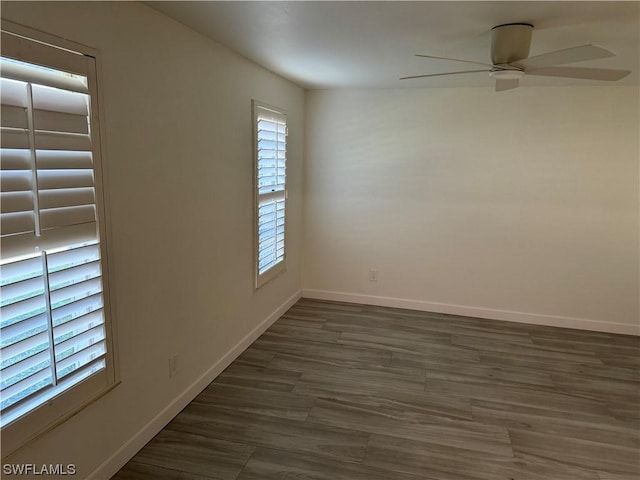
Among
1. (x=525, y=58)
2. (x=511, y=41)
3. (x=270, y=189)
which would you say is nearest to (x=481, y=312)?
(x=270, y=189)

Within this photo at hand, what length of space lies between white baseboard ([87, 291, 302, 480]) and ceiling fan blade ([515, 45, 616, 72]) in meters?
2.68

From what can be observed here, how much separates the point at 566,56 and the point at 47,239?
2450 millimetres

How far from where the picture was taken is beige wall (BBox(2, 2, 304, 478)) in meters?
1.87

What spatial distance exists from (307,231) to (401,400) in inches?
91.5

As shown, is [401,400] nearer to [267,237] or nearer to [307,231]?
[267,237]

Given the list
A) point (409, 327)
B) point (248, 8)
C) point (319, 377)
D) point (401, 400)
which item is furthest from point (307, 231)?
point (248, 8)

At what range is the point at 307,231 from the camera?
471 cm

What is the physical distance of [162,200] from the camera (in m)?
2.29

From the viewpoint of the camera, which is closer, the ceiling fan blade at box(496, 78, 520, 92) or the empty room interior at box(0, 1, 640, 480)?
the empty room interior at box(0, 1, 640, 480)

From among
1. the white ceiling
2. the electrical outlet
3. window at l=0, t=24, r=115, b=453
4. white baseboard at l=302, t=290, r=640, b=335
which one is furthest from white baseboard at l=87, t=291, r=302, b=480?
the white ceiling

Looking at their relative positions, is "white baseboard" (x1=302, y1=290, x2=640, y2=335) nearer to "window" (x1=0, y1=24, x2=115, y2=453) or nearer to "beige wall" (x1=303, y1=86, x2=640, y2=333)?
"beige wall" (x1=303, y1=86, x2=640, y2=333)

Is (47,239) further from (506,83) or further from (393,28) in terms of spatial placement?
(506,83)

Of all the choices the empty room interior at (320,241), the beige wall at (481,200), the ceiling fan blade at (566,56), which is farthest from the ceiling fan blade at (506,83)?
the beige wall at (481,200)

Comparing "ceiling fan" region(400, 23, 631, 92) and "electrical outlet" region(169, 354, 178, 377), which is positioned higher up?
"ceiling fan" region(400, 23, 631, 92)
